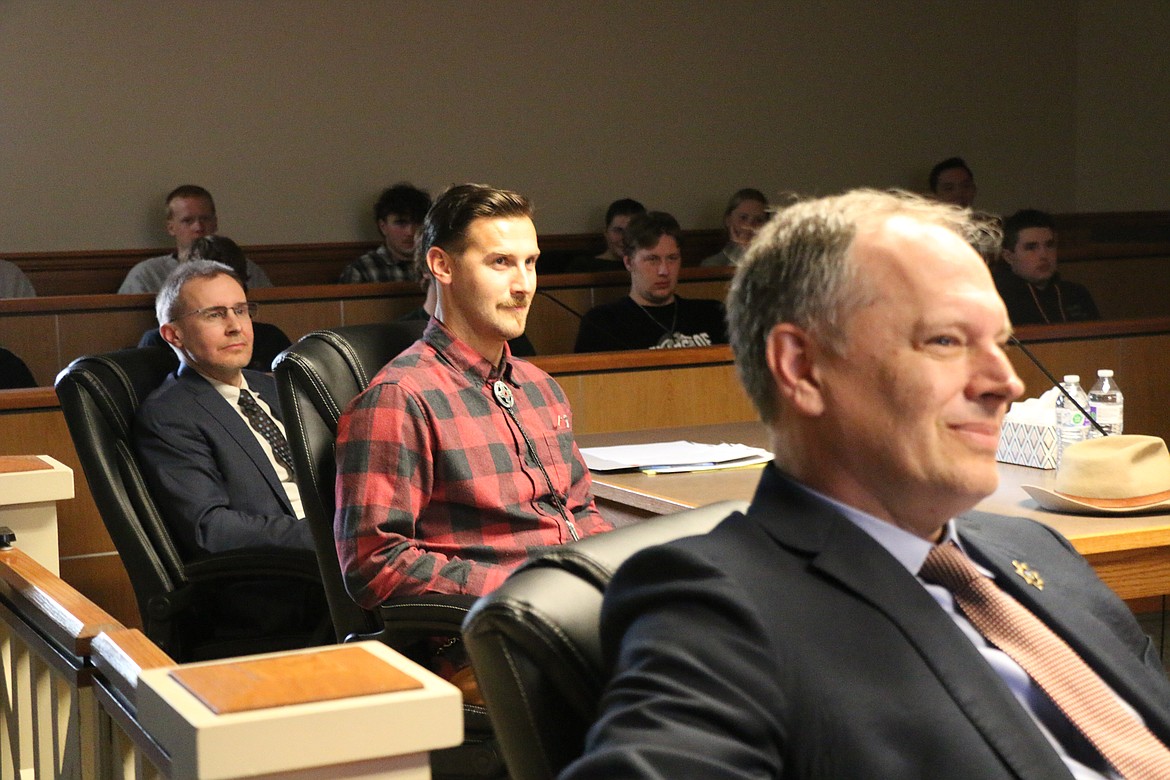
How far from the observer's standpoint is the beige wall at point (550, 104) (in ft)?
23.8

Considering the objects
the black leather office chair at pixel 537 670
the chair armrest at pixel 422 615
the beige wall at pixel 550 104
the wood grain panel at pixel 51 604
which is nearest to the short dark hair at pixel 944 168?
the beige wall at pixel 550 104

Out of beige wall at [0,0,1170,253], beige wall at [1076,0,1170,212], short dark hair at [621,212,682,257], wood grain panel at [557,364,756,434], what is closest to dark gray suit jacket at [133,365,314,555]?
wood grain panel at [557,364,756,434]

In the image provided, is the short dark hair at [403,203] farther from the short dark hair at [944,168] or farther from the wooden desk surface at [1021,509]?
the wooden desk surface at [1021,509]

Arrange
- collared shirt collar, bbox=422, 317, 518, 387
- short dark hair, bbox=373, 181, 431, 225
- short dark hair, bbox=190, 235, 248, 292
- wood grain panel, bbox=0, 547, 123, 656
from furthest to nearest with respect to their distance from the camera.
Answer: short dark hair, bbox=373, 181, 431, 225, short dark hair, bbox=190, 235, 248, 292, collared shirt collar, bbox=422, 317, 518, 387, wood grain panel, bbox=0, 547, 123, 656

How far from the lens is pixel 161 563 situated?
287cm

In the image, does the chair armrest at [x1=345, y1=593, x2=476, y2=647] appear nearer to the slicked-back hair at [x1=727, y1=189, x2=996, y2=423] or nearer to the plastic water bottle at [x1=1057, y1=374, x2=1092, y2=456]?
the slicked-back hair at [x1=727, y1=189, x2=996, y2=423]

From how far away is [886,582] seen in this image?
1.13 metres

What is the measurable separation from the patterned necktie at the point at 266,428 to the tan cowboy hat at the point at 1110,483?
6.05 ft

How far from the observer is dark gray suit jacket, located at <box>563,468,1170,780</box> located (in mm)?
952

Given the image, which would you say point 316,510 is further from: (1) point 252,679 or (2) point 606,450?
(1) point 252,679

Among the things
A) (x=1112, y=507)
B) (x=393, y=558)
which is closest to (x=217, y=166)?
(x=393, y=558)

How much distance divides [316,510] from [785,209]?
4.39 feet

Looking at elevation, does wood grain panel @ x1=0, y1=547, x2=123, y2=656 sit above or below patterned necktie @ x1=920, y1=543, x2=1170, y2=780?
below

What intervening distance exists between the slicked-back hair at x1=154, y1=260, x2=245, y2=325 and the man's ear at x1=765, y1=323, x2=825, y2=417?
2.44m
